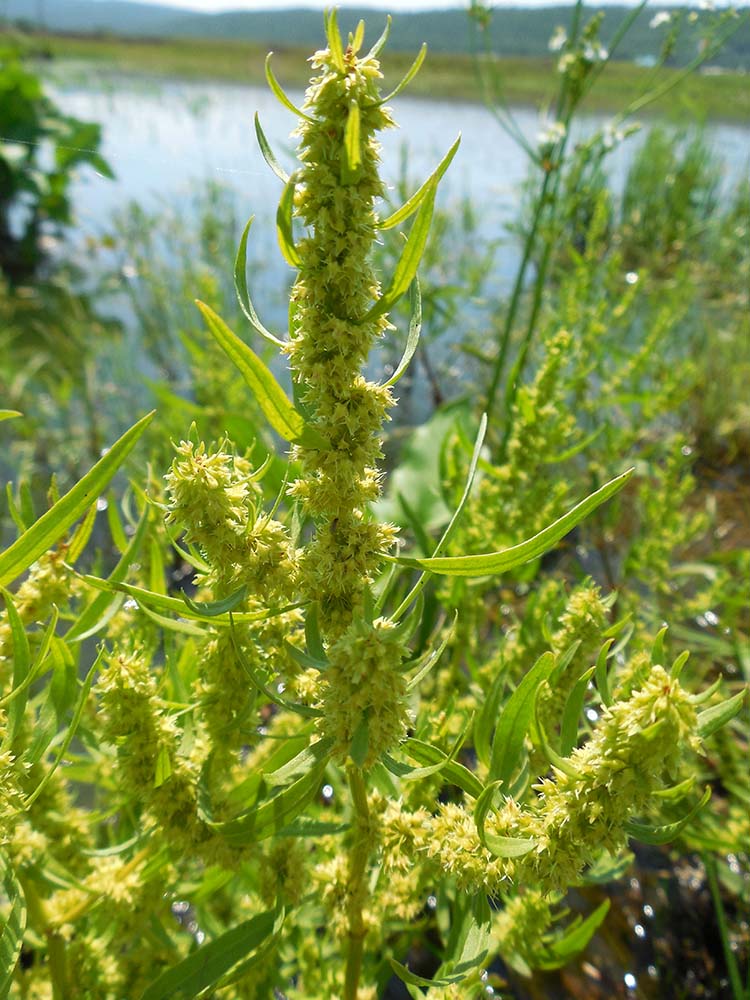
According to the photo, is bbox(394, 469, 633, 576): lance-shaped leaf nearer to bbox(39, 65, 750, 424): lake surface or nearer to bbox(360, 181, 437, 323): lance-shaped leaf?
bbox(360, 181, 437, 323): lance-shaped leaf

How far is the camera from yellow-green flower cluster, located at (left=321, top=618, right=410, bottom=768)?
0.61 metres

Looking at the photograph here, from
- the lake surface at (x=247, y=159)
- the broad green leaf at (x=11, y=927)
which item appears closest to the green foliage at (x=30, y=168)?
the lake surface at (x=247, y=159)

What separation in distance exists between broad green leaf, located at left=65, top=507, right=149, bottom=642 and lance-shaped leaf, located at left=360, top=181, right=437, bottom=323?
0.42 metres

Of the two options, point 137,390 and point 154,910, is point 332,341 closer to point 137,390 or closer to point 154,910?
point 154,910

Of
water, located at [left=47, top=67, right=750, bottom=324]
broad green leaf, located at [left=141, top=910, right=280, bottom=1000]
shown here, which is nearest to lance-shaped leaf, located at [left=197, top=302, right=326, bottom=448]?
broad green leaf, located at [left=141, top=910, right=280, bottom=1000]

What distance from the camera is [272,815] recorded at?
0.70 meters

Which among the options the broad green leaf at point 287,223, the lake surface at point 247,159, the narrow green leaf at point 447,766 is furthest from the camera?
the lake surface at point 247,159

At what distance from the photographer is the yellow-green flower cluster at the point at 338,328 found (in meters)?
0.55

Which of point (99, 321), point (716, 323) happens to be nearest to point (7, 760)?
point (99, 321)

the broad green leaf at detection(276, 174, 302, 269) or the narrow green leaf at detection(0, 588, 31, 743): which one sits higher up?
the broad green leaf at detection(276, 174, 302, 269)

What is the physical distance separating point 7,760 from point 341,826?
1.15ft

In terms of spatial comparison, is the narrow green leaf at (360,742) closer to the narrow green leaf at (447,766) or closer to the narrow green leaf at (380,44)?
the narrow green leaf at (447,766)

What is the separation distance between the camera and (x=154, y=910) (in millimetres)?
1011

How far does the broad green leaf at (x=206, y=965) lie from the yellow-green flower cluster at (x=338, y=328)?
1.19 feet
